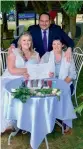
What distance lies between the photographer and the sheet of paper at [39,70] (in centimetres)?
416

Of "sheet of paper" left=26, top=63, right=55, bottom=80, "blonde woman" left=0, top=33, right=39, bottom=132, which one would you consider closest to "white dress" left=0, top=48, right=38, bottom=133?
"blonde woman" left=0, top=33, right=39, bottom=132

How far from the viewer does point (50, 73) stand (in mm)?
4242

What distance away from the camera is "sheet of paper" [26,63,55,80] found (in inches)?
164

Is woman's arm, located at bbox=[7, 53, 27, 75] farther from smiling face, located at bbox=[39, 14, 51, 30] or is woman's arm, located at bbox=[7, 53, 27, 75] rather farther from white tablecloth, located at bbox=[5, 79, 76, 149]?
smiling face, located at bbox=[39, 14, 51, 30]

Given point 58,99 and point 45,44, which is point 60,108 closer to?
point 58,99

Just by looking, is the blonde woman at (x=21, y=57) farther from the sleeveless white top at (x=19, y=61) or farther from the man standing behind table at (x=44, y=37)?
the man standing behind table at (x=44, y=37)

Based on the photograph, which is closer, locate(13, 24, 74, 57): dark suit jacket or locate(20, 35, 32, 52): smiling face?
locate(20, 35, 32, 52): smiling face

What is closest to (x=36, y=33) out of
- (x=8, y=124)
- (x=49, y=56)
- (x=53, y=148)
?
(x=49, y=56)

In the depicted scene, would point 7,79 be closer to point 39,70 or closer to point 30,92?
point 39,70

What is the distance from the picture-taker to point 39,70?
418 centimetres

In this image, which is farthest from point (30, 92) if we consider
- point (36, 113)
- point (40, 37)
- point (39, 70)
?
point (40, 37)

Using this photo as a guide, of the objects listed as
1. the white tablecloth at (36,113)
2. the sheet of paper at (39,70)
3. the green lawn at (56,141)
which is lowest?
the green lawn at (56,141)

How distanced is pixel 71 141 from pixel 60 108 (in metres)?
0.68

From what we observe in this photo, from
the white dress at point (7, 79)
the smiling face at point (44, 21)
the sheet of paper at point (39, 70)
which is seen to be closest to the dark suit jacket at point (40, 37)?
the smiling face at point (44, 21)
